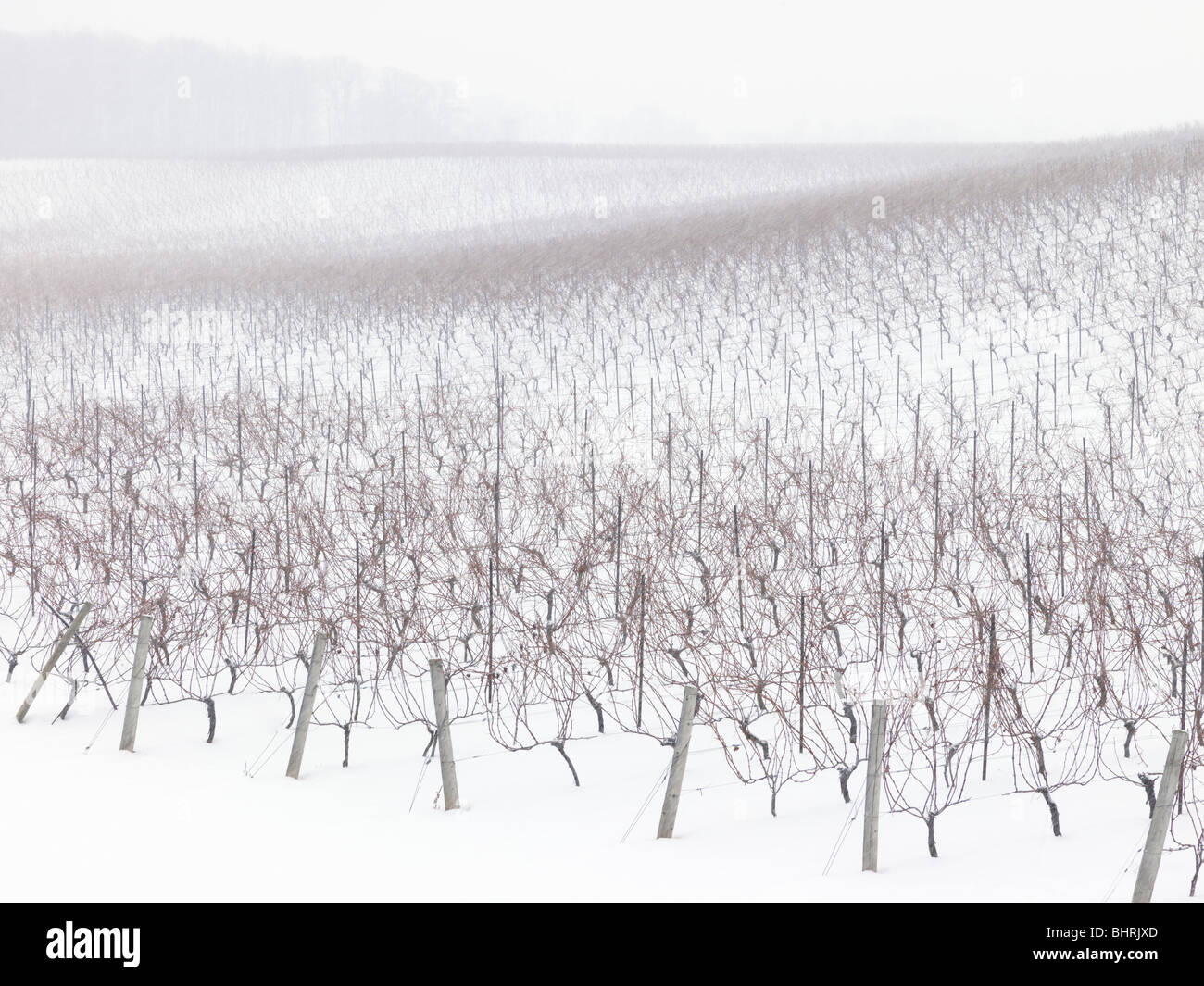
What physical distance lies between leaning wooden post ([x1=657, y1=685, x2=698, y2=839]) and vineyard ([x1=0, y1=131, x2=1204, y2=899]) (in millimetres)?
160

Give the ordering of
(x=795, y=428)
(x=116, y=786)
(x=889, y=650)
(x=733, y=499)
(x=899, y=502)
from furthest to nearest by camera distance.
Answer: (x=795, y=428) → (x=733, y=499) → (x=899, y=502) → (x=889, y=650) → (x=116, y=786)

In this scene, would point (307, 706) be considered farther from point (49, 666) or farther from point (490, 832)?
point (49, 666)

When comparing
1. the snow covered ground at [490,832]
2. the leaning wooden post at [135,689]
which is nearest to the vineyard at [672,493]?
the snow covered ground at [490,832]

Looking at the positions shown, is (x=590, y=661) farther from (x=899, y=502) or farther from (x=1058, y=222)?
(x=1058, y=222)

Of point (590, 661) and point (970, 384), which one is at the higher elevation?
point (970, 384)

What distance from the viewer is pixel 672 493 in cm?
1738

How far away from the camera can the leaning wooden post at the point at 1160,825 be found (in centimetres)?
536

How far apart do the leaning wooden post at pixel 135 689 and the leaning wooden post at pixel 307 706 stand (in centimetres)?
150

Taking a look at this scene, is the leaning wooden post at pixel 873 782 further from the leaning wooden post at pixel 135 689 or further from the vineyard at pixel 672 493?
the leaning wooden post at pixel 135 689

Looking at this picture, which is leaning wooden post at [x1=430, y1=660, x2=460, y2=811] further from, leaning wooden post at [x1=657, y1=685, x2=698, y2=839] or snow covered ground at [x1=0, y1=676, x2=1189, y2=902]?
leaning wooden post at [x1=657, y1=685, x2=698, y2=839]

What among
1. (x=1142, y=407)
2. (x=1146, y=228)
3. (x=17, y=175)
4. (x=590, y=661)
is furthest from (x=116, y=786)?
(x=17, y=175)

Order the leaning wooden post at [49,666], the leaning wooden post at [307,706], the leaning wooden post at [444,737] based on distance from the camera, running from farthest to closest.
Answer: the leaning wooden post at [49,666] < the leaning wooden post at [307,706] < the leaning wooden post at [444,737]

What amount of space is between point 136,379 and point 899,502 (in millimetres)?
18311

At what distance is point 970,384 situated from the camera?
20.6m
